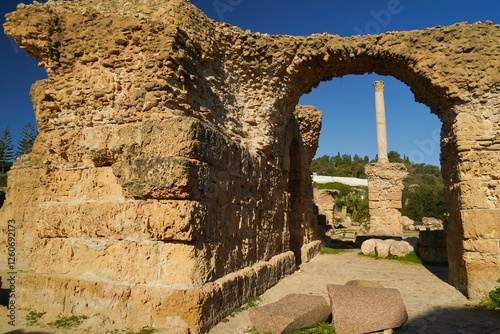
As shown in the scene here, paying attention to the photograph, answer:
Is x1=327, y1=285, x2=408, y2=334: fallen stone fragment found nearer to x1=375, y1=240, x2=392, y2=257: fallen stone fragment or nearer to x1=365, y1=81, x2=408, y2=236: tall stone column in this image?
x1=375, y1=240, x2=392, y2=257: fallen stone fragment

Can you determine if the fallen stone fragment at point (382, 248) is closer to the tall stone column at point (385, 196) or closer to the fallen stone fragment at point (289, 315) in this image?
the fallen stone fragment at point (289, 315)

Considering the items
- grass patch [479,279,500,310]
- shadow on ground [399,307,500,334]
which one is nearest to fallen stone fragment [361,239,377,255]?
grass patch [479,279,500,310]

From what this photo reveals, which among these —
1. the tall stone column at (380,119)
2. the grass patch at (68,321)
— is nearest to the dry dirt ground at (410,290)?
the grass patch at (68,321)

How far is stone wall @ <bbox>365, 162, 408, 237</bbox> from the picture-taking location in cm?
1533

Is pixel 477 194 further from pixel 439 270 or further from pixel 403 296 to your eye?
pixel 439 270

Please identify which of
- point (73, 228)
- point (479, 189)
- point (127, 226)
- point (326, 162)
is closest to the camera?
point (127, 226)

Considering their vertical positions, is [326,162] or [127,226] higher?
[326,162]

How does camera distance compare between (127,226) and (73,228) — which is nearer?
(127,226)

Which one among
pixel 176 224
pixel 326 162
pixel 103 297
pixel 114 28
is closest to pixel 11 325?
pixel 103 297

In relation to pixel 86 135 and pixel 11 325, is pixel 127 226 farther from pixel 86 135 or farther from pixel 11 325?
pixel 11 325

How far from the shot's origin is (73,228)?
3.86 metres

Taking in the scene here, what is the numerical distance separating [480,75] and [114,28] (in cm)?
508

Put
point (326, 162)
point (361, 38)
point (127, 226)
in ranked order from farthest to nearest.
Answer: point (326, 162)
point (361, 38)
point (127, 226)

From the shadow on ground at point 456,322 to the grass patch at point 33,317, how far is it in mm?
3867
